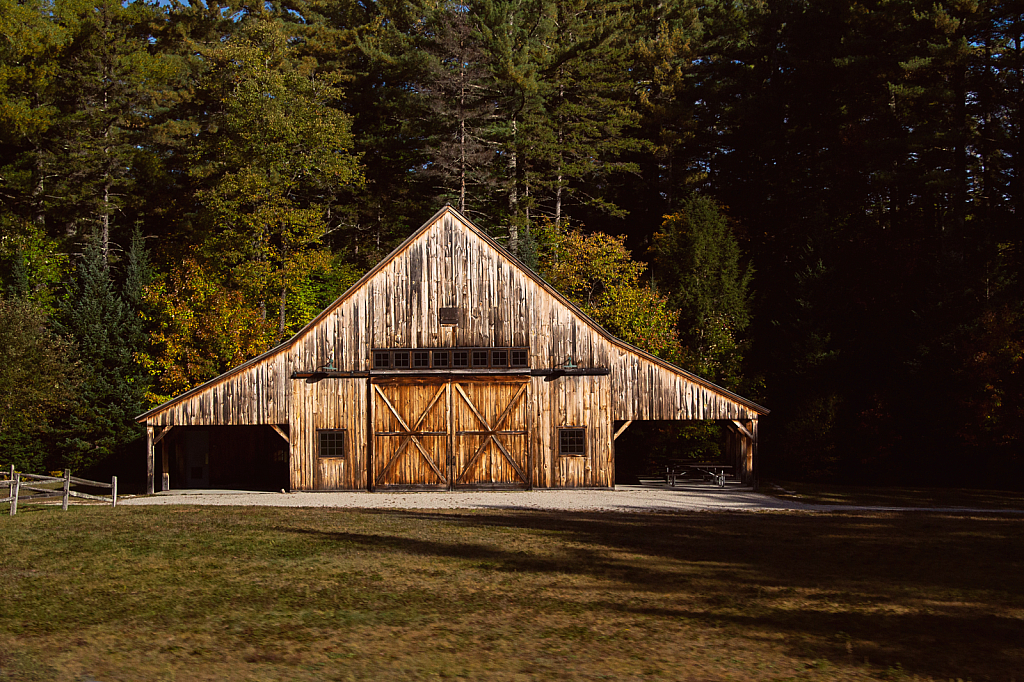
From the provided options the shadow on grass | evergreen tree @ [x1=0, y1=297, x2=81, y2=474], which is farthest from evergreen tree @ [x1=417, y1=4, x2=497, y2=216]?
the shadow on grass

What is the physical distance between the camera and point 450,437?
32.9 meters

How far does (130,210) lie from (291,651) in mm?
52706

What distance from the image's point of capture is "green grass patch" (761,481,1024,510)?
3077 cm

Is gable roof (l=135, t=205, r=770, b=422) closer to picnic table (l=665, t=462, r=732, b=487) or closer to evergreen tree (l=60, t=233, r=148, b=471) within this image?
picnic table (l=665, t=462, r=732, b=487)

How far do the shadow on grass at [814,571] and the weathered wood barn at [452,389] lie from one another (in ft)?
25.3

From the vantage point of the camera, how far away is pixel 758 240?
179 feet

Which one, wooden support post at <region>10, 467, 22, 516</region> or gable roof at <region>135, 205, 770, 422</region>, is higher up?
gable roof at <region>135, 205, 770, 422</region>

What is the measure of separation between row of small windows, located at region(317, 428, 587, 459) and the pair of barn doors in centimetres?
117

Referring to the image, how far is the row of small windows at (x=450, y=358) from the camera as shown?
33.0 m

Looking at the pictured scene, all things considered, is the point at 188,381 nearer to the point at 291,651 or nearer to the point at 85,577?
the point at 85,577

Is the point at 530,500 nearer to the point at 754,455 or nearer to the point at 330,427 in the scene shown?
the point at 330,427

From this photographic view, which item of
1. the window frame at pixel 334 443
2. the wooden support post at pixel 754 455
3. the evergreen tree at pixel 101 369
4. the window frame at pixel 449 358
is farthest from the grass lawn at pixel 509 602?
the evergreen tree at pixel 101 369

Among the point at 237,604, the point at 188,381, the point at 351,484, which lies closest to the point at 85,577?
the point at 237,604

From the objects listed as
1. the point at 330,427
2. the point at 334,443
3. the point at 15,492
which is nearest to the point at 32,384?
the point at 330,427
